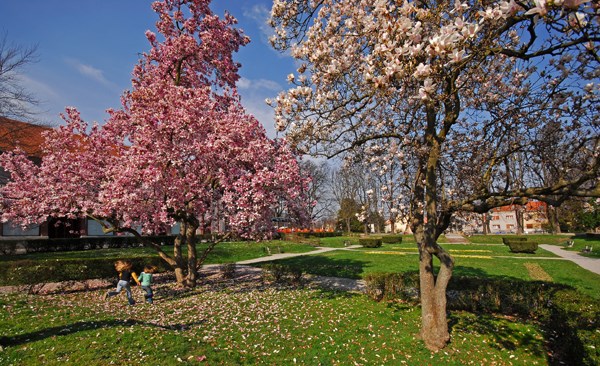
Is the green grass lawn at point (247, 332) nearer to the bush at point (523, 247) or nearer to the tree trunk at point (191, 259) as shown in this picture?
A: the tree trunk at point (191, 259)

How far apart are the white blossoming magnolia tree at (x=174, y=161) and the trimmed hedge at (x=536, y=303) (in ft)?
16.0

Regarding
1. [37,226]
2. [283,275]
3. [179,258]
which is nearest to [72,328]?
[179,258]

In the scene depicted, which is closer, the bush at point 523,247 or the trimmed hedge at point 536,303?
the trimmed hedge at point 536,303

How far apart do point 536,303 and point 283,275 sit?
1008cm

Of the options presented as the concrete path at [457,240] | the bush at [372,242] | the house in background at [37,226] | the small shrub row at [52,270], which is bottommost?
the concrete path at [457,240]

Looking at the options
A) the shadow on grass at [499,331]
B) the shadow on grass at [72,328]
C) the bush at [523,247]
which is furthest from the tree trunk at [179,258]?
the bush at [523,247]

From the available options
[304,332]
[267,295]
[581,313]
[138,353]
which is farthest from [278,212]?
[581,313]

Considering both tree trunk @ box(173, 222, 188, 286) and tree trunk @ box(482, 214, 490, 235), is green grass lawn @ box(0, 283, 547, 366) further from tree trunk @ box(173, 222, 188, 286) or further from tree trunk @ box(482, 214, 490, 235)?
tree trunk @ box(482, 214, 490, 235)

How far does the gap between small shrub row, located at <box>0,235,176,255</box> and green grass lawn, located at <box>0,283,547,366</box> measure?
17.5 meters

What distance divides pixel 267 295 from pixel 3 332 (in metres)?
7.62

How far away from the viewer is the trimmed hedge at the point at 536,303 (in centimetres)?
639

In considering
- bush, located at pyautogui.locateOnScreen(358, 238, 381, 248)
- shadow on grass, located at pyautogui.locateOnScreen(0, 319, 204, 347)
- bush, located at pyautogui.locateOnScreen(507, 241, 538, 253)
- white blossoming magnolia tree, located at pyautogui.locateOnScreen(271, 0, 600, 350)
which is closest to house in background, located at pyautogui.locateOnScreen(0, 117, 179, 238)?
shadow on grass, located at pyautogui.locateOnScreen(0, 319, 204, 347)

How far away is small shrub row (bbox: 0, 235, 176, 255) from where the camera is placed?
2475 cm

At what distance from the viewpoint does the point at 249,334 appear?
26.4ft
